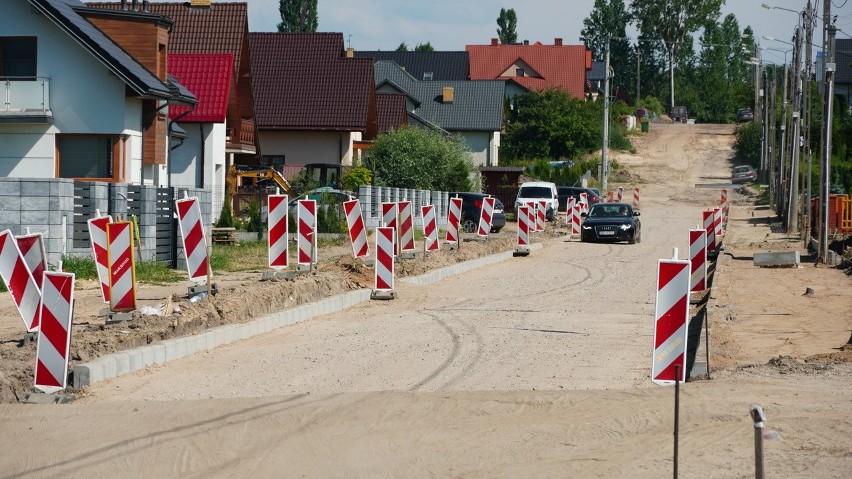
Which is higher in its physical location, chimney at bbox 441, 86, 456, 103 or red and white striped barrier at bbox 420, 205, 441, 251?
chimney at bbox 441, 86, 456, 103

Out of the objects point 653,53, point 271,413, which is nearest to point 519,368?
point 271,413

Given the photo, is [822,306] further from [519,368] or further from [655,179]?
[655,179]

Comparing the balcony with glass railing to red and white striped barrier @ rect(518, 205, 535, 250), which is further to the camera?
red and white striped barrier @ rect(518, 205, 535, 250)

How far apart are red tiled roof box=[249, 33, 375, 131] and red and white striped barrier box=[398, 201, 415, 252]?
26.4 m

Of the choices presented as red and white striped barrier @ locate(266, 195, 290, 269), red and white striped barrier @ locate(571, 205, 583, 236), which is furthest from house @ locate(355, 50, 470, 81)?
red and white striped barrier @ locate(266, 195, 290, 269)

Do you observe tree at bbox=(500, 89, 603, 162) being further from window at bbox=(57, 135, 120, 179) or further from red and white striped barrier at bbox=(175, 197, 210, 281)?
red and white striped barrier at bbox=(175, 197, 210, 281)

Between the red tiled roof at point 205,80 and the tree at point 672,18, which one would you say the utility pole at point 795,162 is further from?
the tree at point 672,18

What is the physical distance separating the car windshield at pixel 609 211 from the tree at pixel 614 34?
111 m

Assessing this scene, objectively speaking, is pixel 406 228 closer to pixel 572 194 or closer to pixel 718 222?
pixel 718 222

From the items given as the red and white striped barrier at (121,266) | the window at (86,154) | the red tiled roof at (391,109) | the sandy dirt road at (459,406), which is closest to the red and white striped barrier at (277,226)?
the sandy dirt road at (459,406)

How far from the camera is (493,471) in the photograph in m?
7.66

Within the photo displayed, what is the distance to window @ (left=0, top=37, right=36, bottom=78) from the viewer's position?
28.7 metres

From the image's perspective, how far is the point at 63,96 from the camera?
28.6 metres

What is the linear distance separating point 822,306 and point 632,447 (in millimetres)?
12322
